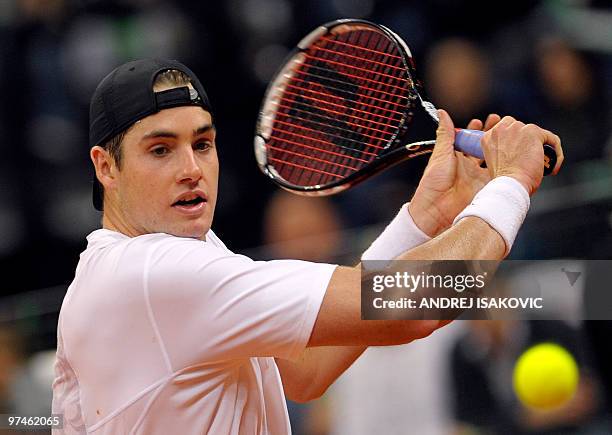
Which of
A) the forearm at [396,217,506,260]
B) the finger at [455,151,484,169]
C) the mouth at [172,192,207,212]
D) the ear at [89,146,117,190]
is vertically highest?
Result: the ear at [89,146,117,190]

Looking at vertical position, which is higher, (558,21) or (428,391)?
(558,21)

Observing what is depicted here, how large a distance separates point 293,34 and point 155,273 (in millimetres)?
4451

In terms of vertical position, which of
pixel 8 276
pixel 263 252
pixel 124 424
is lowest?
pixel 8 276

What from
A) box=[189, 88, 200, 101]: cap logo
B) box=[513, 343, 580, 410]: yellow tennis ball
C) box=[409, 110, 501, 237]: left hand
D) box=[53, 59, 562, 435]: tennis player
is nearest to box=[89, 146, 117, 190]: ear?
box=[53, 59, 562, 435]: tennis player

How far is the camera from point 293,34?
6738 mm

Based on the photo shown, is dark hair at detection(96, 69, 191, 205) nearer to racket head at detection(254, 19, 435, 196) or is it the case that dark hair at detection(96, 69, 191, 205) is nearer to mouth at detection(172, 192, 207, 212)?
mouth at detection(172, 192, 207, 212)

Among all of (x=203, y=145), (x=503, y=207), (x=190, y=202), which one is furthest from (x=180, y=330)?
(x=503, y=207)

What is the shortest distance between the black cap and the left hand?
585 mm

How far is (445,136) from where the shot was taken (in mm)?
2771

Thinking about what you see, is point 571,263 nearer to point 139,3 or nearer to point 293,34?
point 293,34

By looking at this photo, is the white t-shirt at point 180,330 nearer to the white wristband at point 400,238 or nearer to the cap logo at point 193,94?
the cap logo at point 193,94

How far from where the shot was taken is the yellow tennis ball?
4.52 meters

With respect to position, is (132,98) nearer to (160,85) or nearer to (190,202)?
(160,85)

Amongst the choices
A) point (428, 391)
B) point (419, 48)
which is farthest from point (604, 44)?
point (428, 391)
